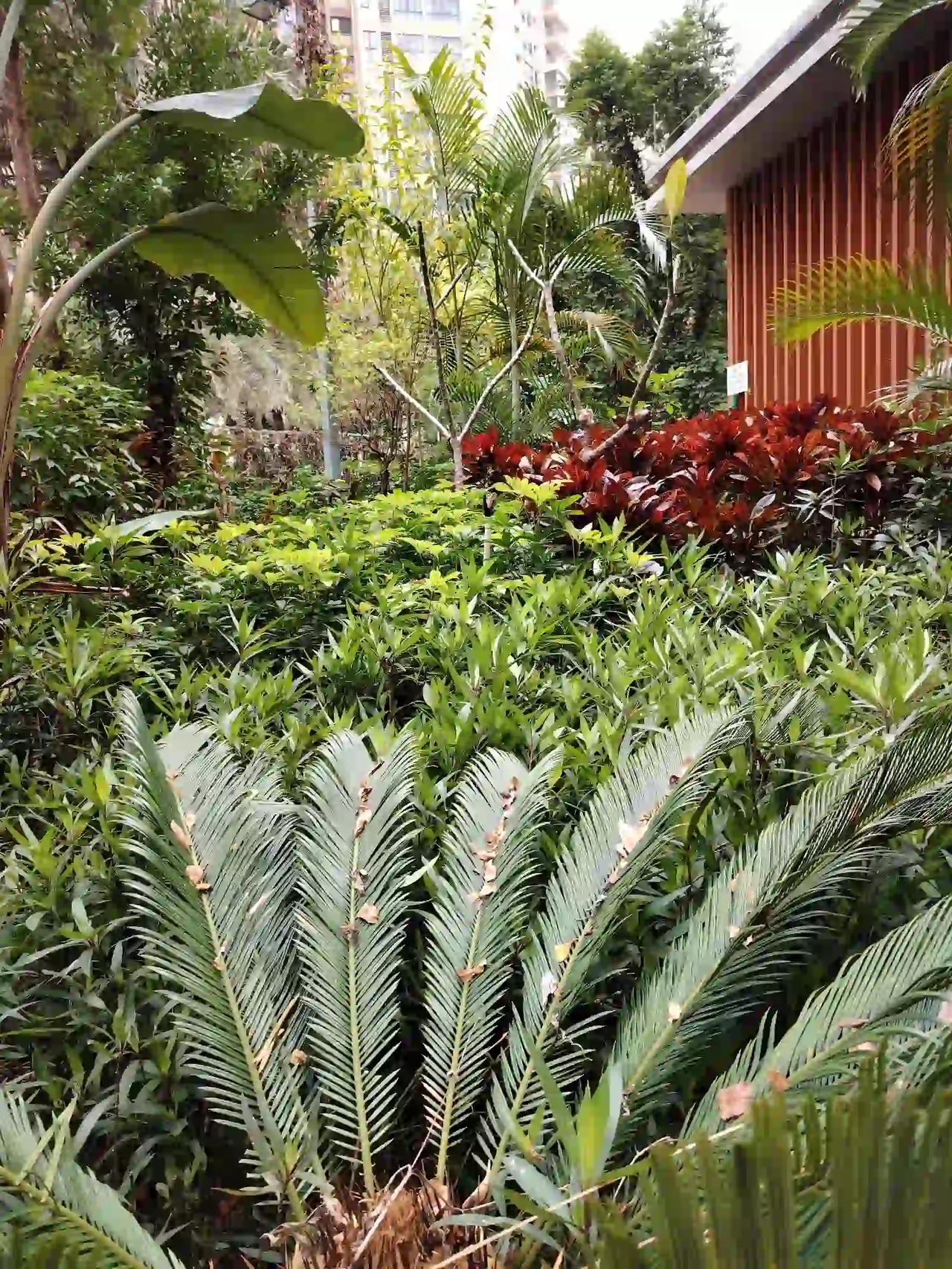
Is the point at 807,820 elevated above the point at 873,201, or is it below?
below

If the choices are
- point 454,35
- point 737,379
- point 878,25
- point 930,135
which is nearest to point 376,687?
point 930,135

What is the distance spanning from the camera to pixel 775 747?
5.62ft

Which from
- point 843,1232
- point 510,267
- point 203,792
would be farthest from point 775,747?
point 510,267

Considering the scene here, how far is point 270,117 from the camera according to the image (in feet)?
9.93

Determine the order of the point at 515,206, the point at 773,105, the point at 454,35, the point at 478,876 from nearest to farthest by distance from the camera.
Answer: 1. the point at 478,876
2. the point at 515,206
3. the point at 773,105
4. the point at 454,35

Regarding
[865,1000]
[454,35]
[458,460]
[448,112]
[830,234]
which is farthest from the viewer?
[454,35]

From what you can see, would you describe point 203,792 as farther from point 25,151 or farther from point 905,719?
point 25,151

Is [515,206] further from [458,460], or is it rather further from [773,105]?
[773,105]

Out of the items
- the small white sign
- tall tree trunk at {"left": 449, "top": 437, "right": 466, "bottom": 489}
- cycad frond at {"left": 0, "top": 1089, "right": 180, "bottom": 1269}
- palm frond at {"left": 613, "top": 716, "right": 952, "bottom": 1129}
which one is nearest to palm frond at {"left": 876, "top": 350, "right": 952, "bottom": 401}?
tall tree trunk at {"left": 449, "top": 437, "right": 466, "bottom": 489}

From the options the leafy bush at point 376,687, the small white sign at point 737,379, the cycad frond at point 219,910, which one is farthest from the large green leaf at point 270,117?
the small white sign at point 737,379

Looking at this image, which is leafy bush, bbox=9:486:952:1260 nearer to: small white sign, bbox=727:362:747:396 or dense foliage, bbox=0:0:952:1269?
dense foliage, bbox=0:0:952:1269

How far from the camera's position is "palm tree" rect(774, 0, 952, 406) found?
3.81 meters

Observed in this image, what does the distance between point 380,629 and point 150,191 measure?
14.9 ft

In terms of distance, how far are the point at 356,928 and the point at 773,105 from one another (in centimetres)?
732
